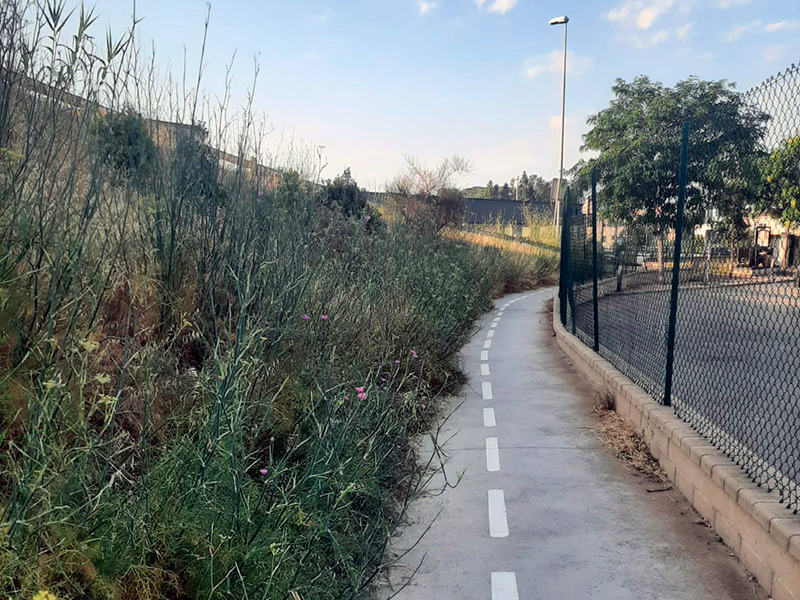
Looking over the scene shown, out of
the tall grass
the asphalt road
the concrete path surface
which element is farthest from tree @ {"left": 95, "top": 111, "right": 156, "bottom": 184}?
the asphalt road

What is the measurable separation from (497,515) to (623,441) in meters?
1.74

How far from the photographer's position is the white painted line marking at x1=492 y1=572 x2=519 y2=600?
10.2 feet

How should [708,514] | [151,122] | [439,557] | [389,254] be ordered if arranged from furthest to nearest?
[389,254]
[151,122]
[708,514]
[439,557]

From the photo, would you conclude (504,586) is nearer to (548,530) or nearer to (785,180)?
(548,530)

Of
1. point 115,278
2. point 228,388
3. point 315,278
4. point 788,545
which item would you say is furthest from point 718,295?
point 115,278

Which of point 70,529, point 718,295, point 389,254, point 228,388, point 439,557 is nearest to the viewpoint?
point 70,529

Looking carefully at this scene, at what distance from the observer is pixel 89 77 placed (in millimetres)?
3674

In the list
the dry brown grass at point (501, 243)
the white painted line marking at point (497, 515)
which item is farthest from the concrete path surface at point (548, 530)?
the dry brown grass at point (501, 243)

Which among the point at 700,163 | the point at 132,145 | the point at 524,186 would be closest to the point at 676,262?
the point at 700,163

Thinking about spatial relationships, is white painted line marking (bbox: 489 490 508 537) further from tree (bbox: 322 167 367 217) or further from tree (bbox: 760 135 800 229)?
tree (bbox: 322 167 367 217)

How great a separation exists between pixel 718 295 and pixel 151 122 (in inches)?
179

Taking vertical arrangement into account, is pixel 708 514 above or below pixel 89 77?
below

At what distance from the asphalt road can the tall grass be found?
1.98 m

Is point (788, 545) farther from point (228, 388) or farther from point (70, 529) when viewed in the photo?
point (70, 529)
